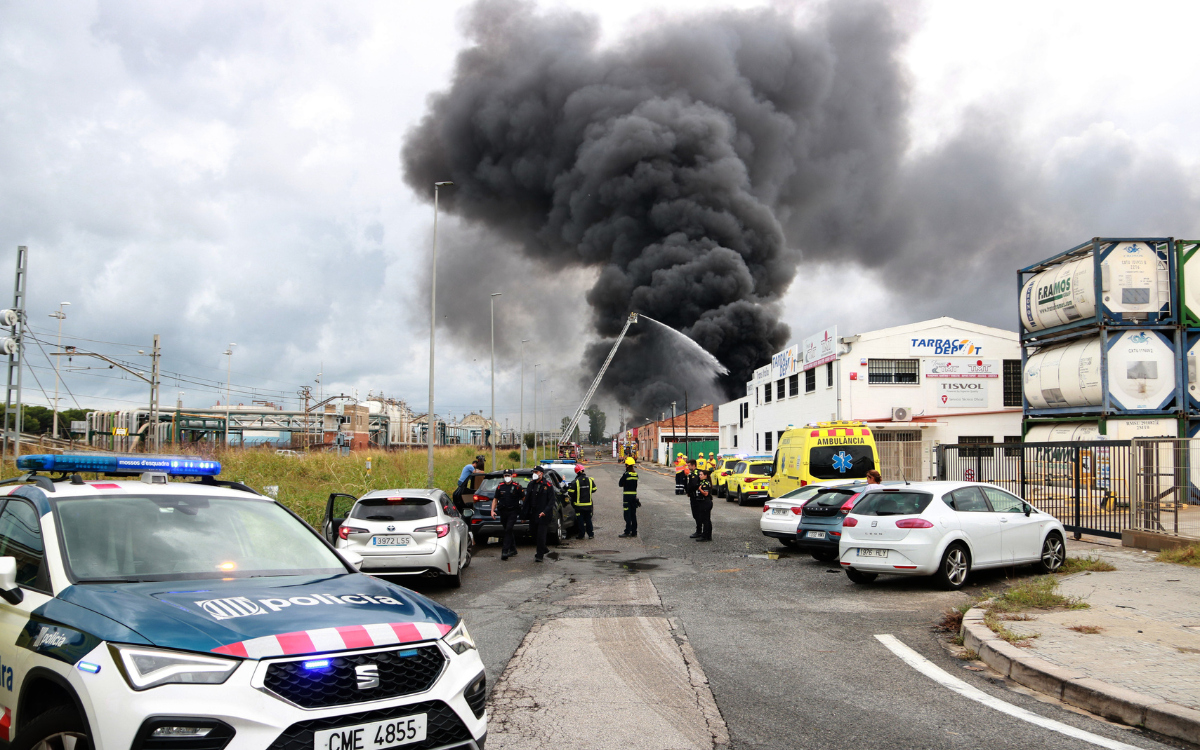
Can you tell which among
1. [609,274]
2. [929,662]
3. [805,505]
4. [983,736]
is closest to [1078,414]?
[805,505]

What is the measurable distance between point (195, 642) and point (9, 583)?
1.08m

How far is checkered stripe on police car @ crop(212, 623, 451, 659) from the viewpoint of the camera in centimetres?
283

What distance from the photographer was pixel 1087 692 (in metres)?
4.94

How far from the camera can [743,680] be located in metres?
5.54

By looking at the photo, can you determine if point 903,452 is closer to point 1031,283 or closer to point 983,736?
point 1031,283

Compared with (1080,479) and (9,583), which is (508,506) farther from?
(1080,479)

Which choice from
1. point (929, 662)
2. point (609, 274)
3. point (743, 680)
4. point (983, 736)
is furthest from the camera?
point (609, 274)

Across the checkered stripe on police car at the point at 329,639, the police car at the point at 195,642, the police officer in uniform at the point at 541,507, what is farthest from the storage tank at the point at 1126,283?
the checkered stripe on police car at the point at 329,639

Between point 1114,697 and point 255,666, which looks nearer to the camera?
point 255,666

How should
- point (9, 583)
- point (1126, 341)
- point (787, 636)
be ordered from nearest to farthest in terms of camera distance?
point (9, 583)
point (787, 636)
point (1126, 341)

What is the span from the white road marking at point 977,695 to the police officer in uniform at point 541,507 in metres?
6.57

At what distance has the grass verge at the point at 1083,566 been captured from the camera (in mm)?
10148

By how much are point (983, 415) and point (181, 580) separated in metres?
34.3

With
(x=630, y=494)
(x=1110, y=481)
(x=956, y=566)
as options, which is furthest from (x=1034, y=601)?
(x=630, y=494)
